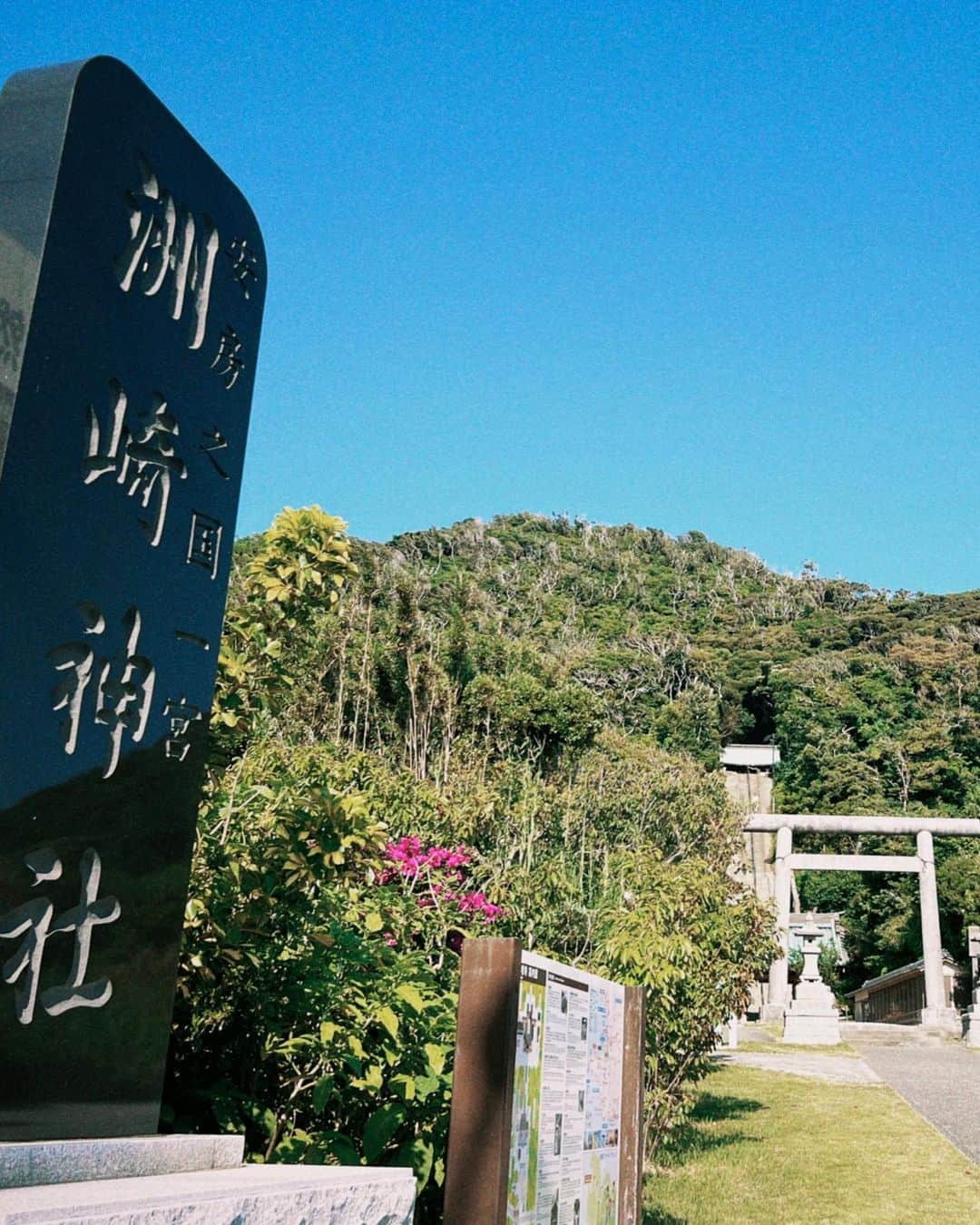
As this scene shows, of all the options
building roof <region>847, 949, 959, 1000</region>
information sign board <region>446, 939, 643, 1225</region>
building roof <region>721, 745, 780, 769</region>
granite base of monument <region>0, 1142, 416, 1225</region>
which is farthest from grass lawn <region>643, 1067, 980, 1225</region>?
building roof <region>721, 745, 780, 769</region>

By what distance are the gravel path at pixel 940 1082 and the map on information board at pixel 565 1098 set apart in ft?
20.7

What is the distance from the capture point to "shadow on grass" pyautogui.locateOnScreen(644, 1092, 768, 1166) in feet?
25.6

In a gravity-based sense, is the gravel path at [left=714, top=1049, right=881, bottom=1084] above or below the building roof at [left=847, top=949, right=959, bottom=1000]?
Answer: below

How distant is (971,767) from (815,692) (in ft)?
29.9

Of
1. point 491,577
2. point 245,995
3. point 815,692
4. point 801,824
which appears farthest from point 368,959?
point 491,577

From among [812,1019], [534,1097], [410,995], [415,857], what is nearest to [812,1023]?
[812,1019]

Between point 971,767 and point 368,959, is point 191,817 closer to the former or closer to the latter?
point 368,959

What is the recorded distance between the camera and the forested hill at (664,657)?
19250 mm

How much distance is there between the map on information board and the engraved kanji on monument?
0.89 meters

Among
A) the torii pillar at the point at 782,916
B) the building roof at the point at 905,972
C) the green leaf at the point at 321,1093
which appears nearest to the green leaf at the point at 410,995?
the green leaf at the point at 321,1093

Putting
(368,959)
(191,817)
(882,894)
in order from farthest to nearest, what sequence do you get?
1. (882,894)
2. (368,959)
3. (191,817)

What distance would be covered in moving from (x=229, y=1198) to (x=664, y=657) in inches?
2077

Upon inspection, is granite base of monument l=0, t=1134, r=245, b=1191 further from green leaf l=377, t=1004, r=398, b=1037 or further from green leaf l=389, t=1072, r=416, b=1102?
green leaf l=389, t=1072, r=416, b=1102

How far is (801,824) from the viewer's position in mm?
27438
